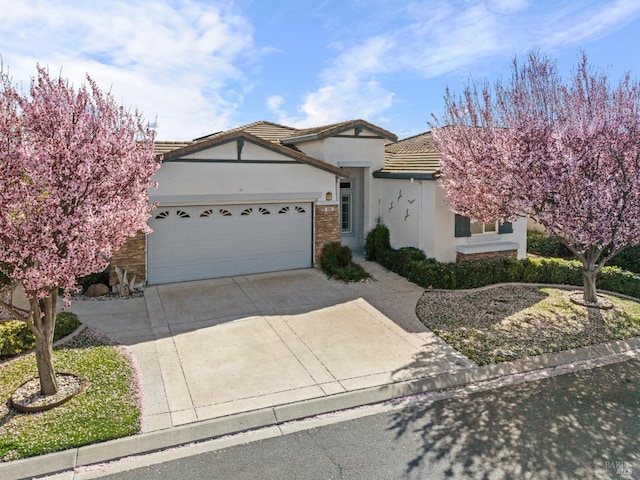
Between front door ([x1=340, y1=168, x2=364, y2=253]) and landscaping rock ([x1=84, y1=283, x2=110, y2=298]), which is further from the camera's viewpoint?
front door ([x1=340, y1=168, x2=364, y2=253])

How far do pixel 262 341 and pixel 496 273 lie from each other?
23.2 feet

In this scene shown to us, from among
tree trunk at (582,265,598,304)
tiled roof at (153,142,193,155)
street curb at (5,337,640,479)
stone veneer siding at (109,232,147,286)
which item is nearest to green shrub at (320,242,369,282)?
stone veneer siding at (109,232,147,286)

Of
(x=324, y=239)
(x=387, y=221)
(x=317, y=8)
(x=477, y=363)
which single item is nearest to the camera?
(x=477, y=363)

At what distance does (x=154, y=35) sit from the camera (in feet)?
30.0

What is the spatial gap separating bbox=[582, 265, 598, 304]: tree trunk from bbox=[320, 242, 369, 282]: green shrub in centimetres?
528

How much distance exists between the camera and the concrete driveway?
6.47 meters

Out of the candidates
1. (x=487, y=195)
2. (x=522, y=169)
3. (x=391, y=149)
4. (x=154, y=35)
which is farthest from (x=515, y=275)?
(x=154, y=35)

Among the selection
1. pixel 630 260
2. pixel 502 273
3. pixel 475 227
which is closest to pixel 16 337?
pixel 502 273

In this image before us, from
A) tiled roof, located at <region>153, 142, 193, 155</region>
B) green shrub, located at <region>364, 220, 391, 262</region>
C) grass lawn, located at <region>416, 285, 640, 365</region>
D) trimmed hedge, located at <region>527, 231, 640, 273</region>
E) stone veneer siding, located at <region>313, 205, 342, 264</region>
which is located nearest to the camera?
grass lawn, located at <region>416, 285, 640, 365</region>

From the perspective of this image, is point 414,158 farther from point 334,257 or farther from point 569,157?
point 569,157

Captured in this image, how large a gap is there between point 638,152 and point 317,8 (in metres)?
7.78

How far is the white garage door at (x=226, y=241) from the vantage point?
463 inches

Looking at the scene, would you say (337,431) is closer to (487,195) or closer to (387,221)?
(487,195)

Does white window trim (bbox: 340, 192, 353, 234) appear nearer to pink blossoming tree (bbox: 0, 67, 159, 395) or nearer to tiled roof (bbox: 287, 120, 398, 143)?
tiled roof (bbox: 287, 120, 398, 143)
